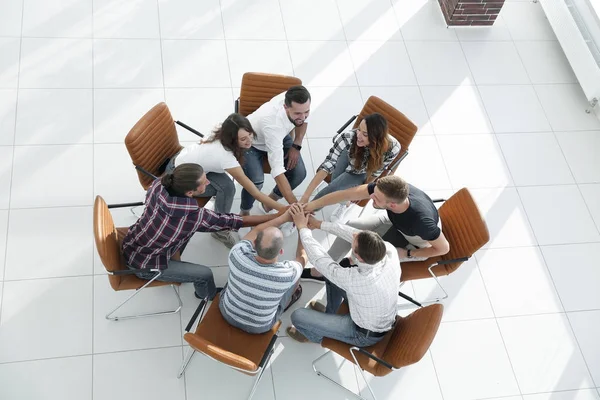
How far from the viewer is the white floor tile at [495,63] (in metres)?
5.25

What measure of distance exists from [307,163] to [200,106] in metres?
0.98

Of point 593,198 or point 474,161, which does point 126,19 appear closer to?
point 474,161

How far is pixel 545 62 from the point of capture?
17.8 ft

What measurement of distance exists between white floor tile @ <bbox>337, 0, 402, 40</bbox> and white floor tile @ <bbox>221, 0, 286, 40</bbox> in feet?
2.04

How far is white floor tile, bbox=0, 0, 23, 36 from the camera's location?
4705mm

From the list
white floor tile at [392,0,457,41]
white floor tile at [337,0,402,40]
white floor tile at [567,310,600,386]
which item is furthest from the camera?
white floor tile at [392,0,457,41]

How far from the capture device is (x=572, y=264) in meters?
4.32

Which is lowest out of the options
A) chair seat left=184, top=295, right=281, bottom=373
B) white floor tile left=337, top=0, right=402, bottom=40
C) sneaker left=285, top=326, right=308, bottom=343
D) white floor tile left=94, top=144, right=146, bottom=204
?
sneaker left=285, top=326, right=308, bottom=343

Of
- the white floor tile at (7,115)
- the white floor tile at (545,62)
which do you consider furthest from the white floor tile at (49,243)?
the white floor tile at (545,62)

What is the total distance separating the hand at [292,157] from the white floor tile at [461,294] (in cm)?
118

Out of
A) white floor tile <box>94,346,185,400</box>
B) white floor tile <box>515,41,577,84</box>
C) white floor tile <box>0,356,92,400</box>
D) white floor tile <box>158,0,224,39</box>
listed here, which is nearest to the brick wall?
white floor tile <box>515,41,577,84</box>

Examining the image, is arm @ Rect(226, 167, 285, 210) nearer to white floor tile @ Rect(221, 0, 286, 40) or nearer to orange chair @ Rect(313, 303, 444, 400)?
orange chair @ Rect(313, 303, 444, 400)

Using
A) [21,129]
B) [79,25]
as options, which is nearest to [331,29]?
[79,25]

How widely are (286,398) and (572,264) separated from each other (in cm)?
238
